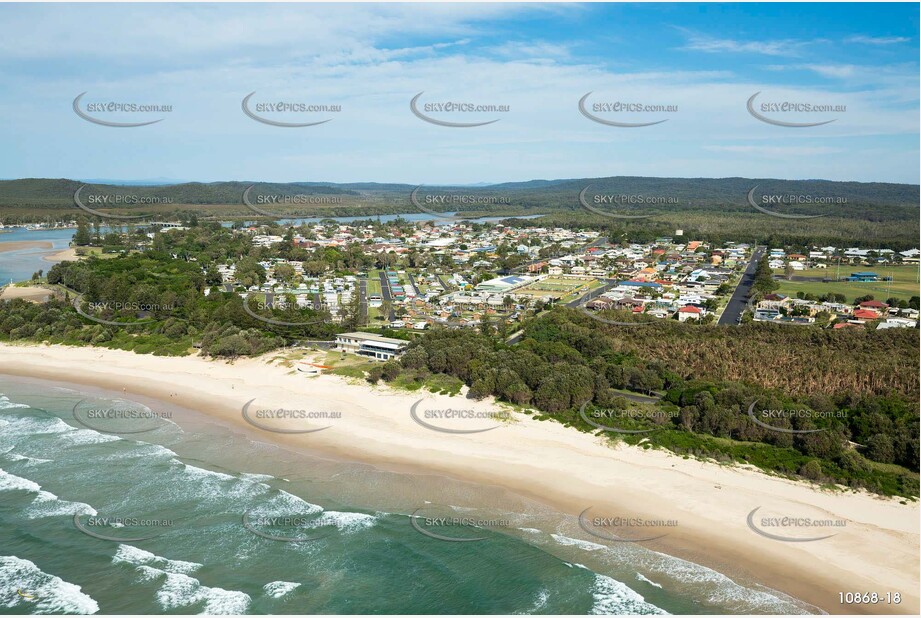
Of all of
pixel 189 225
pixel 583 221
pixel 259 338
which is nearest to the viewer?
pixel 259 338

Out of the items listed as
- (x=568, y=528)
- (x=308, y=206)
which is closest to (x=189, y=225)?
(x=308, y=206)

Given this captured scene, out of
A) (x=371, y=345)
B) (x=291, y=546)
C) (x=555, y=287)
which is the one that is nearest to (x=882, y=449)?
(x=291, y=546)

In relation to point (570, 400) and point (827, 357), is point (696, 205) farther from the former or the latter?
point (570, 400)

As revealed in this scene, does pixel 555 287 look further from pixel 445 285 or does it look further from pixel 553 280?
pixel 445 285

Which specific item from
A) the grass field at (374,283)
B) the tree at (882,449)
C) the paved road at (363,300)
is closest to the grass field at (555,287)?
the grass field at (374,283)

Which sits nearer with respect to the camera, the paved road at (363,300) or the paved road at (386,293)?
the paved road at (363,300)

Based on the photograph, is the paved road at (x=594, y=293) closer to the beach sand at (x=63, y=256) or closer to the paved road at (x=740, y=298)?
the paved road at (x=740, y=298)

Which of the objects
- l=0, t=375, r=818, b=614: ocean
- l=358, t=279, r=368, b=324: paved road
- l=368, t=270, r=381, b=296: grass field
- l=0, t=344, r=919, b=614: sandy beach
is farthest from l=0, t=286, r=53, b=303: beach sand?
l=0, t=375, r=818, b=614: ocean
